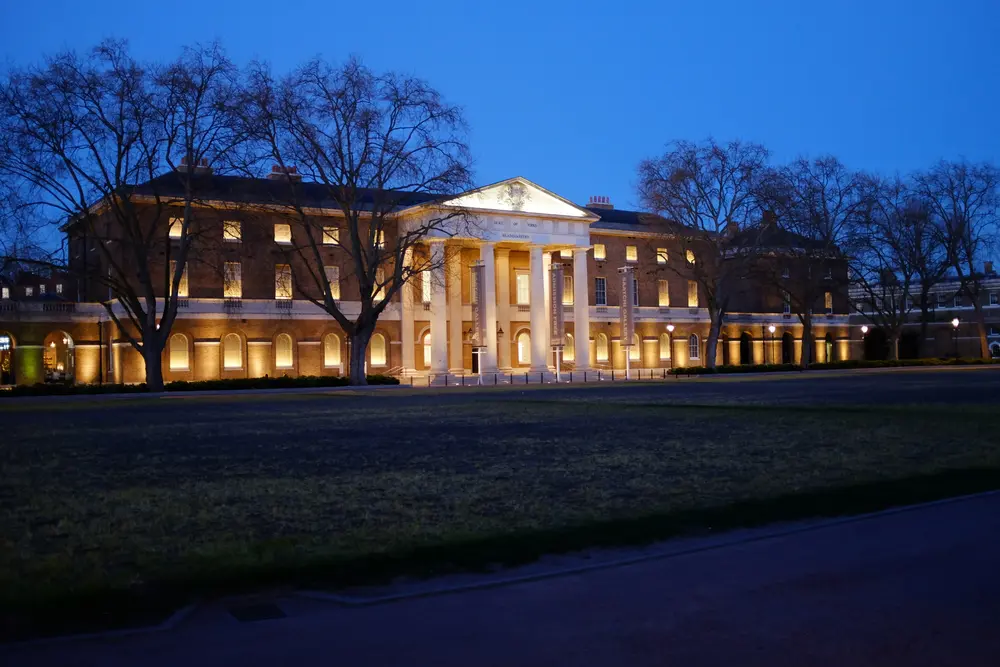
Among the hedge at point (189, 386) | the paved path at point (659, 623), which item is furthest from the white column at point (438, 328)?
the paved path at point (659, 623)

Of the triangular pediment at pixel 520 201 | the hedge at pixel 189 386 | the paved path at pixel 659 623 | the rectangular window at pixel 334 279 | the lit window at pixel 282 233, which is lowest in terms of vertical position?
the paved path at pixel 659 623

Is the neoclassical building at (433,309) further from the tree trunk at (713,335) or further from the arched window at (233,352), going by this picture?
the tree trunk at (713,335)

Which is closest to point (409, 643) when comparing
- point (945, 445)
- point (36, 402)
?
point (945, 445)

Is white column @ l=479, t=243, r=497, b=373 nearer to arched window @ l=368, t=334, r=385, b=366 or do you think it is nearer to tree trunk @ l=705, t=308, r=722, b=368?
arched window @ l=368, t=334, r=385, b=366

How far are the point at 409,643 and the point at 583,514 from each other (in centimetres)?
448

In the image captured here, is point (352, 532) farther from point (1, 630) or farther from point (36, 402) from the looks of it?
point (36, 402)

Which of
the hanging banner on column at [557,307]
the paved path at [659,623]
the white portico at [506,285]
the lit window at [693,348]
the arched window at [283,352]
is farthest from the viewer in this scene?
the lit window at [693,348]

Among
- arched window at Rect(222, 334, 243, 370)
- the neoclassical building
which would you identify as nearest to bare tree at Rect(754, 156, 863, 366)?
the neoclassical building

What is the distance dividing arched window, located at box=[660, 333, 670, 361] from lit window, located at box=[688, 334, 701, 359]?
115 inches

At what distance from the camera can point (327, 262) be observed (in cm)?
7000

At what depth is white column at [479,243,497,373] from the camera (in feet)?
223

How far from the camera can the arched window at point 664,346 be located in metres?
85.1

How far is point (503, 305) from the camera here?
76.9 m

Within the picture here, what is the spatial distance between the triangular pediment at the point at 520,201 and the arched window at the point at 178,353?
835 inches
